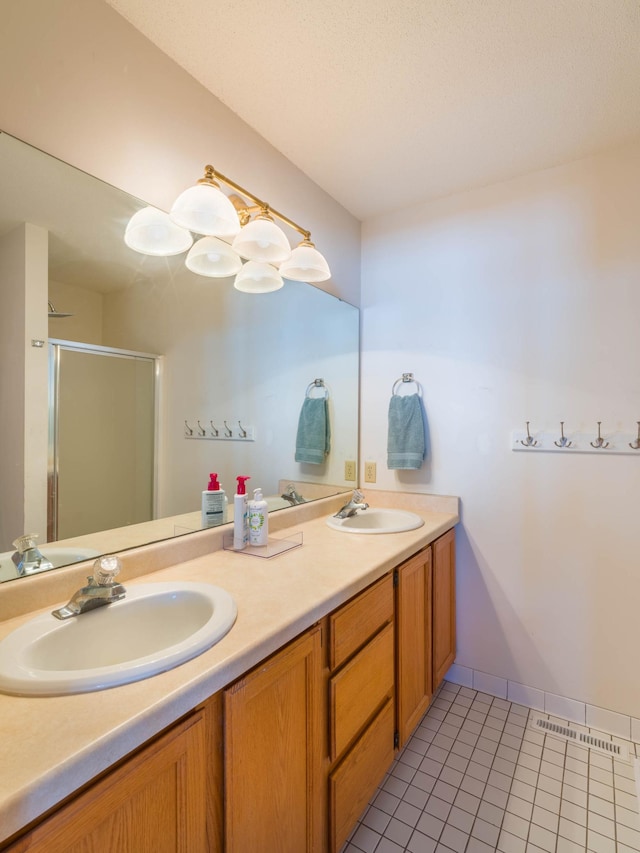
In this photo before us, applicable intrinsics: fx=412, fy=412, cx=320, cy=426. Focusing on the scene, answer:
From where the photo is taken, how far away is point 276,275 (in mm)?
1685

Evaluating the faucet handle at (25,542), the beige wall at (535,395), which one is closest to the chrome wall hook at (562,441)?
the beige wall at (535,395)

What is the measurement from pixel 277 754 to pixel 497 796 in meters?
1.00

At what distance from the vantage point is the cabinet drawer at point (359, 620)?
3.47 feet

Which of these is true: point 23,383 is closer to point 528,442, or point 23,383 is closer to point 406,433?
point 406,433

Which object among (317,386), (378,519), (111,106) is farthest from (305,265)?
(378,519)

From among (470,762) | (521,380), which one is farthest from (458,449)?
(470,762)

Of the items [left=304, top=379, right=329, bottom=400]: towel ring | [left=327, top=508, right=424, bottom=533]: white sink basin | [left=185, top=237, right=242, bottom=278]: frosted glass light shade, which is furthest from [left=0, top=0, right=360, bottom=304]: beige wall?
[left=327, top=508, right=424, bottom=533]: white sink basin

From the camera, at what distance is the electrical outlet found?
7.11 ft

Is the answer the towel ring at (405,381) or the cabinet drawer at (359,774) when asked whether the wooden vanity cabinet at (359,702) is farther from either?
the towel ring at (405,381)

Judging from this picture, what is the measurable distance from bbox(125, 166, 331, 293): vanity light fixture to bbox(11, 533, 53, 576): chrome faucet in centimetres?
83

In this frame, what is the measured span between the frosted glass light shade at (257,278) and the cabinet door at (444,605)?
1.26 m

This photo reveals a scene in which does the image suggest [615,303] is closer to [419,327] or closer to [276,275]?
[419,327]

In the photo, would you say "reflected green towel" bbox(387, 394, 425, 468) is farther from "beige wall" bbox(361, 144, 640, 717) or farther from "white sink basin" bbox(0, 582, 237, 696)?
"white sink basin" bbox(0, 582, 237, 696)

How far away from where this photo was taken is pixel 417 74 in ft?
4.40
